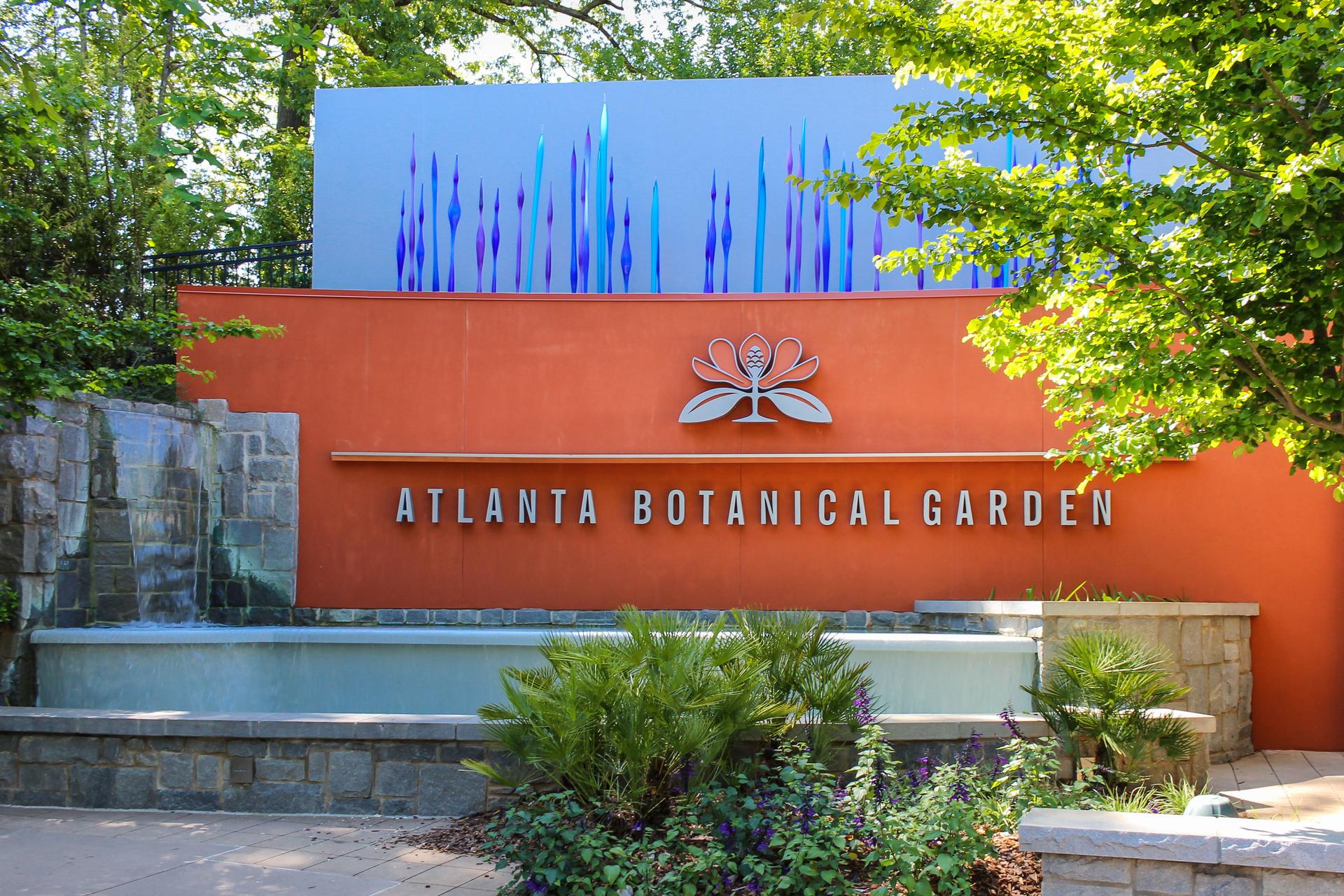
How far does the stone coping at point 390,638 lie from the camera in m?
7.12

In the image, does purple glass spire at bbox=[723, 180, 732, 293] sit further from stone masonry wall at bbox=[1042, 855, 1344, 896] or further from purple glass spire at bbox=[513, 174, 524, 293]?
stone masonry wall at bbox=[1042, 855, 1344, 896]

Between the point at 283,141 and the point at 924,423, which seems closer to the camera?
the point at 924,423

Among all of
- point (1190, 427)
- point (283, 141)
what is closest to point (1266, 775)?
point (1190, 427)

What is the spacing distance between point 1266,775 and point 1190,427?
3.37 m

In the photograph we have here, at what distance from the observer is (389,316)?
10039mm

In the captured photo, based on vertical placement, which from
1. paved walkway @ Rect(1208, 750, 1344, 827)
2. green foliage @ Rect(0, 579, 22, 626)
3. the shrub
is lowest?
paved walkway @ Rect(1208, 750, 1344, 827)

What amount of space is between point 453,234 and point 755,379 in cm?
369

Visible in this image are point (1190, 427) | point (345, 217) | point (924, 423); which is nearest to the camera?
point (1190, 427)

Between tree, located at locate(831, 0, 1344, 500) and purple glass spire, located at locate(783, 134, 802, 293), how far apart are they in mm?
5522

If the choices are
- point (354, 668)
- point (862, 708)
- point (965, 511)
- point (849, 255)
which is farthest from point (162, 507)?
point (849, 255)

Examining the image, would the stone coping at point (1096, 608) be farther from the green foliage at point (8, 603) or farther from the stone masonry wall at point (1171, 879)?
the green foliage at point (8, 603)

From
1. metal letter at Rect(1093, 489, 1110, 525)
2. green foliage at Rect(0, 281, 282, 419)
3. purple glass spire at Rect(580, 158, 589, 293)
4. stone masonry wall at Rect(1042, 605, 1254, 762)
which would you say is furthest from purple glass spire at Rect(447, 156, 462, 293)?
stone masonry wall at Rect(1042, 605, 1254, 762)

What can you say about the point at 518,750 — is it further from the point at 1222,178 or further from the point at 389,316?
the point at 389,316

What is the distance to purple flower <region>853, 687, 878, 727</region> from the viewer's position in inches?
201
